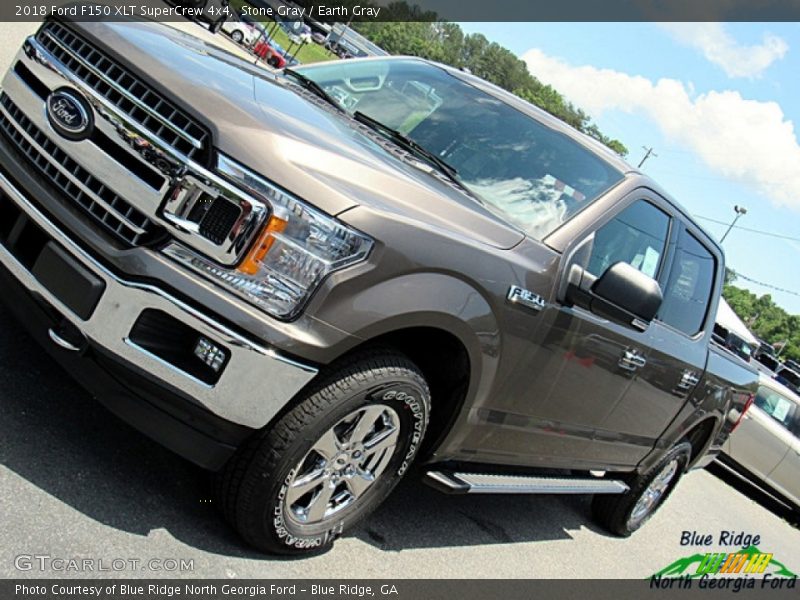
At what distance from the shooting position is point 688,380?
5152 millimetres

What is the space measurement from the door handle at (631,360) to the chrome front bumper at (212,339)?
2.04 meters

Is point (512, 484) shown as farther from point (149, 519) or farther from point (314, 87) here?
point (314, 87)

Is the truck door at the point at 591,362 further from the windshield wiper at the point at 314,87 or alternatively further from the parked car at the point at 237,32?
the parked car at the point at 237,32

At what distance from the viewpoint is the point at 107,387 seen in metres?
2.77

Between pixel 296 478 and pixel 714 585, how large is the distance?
12.4 ft

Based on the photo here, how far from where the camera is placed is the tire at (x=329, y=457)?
288 cm

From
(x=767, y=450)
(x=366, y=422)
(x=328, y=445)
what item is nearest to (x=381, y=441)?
(x=366, y=422)

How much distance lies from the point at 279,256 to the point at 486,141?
171cm

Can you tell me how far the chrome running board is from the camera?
11.5 feet

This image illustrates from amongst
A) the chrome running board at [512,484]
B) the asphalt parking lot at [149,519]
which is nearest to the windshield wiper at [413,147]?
the chrome running board at [512,484]

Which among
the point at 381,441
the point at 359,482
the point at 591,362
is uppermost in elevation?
the point at 591,362

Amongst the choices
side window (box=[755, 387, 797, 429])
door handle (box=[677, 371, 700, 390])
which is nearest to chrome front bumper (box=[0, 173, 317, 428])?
door handle (box=[677, 371, 700, 390])

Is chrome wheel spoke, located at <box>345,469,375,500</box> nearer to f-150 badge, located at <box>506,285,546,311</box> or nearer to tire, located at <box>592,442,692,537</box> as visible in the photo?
f-150 badge, located at <box>506,285,546,311</box>

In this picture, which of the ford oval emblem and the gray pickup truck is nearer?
the gray pickup truck
